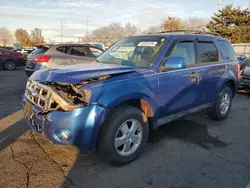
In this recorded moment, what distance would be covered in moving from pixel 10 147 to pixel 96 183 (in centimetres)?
171

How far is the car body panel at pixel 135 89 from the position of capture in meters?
2.72

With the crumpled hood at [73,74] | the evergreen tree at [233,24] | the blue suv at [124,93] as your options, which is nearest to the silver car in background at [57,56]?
the blue suv at [124,93]

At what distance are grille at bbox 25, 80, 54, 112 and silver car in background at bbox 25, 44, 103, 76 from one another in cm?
486

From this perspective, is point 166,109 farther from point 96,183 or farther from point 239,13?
point 239,13

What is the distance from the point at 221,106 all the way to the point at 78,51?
5873 mm

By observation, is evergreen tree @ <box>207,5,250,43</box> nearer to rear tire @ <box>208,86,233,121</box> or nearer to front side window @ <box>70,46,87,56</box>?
front side window @ <box>70,46,87,56</box>

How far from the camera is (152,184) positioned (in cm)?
279

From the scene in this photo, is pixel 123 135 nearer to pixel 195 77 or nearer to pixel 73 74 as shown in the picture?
pixel 73 74

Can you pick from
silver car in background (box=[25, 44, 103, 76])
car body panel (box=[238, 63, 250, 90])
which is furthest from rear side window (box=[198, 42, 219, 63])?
silver car in background (box=[25, 44, 103, 76])

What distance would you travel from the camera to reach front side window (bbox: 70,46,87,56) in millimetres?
8820

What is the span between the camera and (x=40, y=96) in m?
3.02

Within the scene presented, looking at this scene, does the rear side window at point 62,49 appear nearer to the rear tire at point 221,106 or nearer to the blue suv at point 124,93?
the blue suv at point 124,93

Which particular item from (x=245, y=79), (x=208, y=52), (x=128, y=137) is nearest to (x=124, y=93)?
(x=128, y=137)

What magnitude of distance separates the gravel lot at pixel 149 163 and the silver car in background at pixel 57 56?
157 inches
